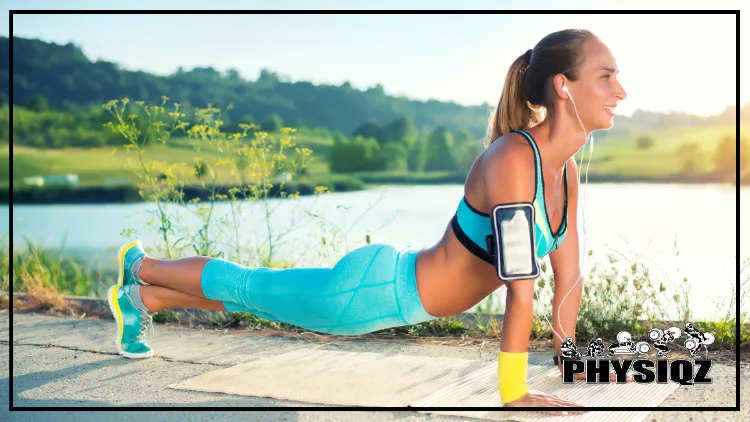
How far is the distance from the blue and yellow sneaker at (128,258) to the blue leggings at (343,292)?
0.72 meters

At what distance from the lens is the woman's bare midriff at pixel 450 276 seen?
299cm

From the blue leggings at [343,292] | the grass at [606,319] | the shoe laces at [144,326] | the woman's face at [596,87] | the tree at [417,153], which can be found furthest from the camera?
the tree at [417,153]

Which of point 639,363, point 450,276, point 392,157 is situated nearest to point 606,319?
point 639,363

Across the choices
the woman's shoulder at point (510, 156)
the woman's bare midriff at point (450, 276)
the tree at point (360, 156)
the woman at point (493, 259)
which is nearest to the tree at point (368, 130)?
the tree at point (360, 156)

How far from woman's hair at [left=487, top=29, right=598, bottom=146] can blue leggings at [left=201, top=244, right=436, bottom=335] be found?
64 centimetres

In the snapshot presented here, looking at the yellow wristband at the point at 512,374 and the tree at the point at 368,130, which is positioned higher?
the tree at the point at 368,130

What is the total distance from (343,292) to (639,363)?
1557 millimetres

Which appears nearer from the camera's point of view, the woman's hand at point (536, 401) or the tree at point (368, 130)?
the woman's hand at point (536, 401)

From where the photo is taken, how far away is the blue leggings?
122 inches

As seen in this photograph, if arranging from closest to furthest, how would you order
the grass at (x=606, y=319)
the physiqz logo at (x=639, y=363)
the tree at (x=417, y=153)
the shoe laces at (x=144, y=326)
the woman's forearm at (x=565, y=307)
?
1. the woman's forearm at (x=565, y=307)
2. the physiqz logo at (x=639, y=363)
3. the shoe laces at (x=144, y=326)
4. the grass at (x=606, y=319)
5. the tree at (x=417, y=153)

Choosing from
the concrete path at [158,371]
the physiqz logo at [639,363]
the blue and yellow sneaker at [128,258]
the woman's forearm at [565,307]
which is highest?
the blue and yellow sneaker at [128,258]

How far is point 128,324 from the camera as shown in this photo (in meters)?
4.12

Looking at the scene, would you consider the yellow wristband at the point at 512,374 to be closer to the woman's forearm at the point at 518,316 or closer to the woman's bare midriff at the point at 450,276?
the woman's forearm at the point at 518,316

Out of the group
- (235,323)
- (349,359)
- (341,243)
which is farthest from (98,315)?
(349,359)
